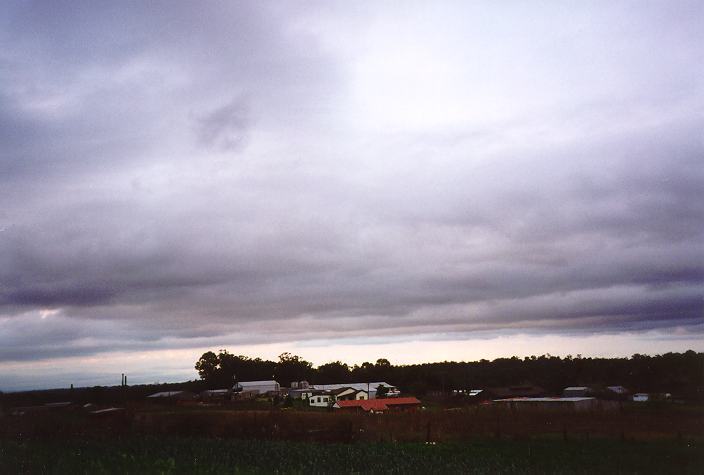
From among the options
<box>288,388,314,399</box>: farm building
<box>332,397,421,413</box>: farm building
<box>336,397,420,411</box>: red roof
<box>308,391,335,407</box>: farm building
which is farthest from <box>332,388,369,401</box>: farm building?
<box>332,397,421,413</box>: farm building

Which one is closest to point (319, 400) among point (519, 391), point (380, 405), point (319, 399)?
point (319, 399)

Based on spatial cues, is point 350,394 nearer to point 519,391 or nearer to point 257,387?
point 257,387

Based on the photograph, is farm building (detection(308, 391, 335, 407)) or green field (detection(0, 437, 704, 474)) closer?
green field (detection(0, 437, 704, 474))

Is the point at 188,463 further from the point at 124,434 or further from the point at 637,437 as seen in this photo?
the point at 637,437

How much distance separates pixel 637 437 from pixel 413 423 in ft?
49.3

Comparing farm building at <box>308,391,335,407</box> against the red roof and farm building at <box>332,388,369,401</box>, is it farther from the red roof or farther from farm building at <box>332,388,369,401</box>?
the red roof

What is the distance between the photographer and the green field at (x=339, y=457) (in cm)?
2525

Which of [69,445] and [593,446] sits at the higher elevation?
[69,445]

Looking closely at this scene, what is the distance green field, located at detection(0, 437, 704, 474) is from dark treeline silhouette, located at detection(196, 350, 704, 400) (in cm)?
6177

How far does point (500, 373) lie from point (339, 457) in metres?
120

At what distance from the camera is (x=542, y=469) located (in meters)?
29.8

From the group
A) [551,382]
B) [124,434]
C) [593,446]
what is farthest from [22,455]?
[551,382]

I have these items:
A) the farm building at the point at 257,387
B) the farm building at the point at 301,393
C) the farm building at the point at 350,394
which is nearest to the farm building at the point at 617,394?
the farm building at the point at 350,394

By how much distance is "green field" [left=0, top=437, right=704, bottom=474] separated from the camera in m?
25.2
